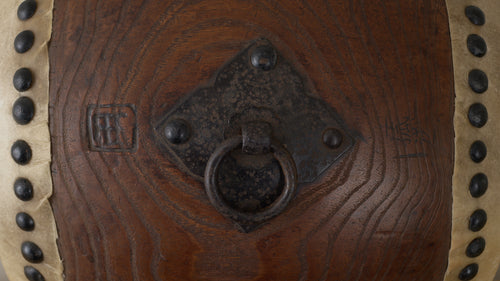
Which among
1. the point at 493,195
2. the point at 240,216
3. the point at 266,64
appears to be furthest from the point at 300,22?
the point at 493,195

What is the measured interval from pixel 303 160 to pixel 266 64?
0.56 feet

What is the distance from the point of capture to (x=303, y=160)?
2.67 ft

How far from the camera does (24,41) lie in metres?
0.91

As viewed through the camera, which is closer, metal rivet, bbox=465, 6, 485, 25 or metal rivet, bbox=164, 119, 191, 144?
metal rivet, bbox=164, 119, 191, 144

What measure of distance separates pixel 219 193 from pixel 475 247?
53 centimetres

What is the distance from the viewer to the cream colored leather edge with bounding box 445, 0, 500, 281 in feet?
2.93

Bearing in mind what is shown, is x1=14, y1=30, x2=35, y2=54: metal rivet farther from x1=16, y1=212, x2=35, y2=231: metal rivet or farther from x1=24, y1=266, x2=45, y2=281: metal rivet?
x1=24, y1=266, x2=45, y2=281: metal rivet

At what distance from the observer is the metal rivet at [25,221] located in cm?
92

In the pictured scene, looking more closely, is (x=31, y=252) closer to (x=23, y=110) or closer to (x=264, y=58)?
(x=23, y=110)

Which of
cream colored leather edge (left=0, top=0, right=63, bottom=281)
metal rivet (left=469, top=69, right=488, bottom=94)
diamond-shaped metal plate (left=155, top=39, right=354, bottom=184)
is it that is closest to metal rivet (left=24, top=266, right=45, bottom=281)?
cream colored leather edge (left=0, top=0, right=63, bottom=281)

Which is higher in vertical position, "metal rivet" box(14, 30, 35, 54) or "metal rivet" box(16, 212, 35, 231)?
"metal rivet" box(14, 30, 35, 54)

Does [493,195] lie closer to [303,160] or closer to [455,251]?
[455,251]

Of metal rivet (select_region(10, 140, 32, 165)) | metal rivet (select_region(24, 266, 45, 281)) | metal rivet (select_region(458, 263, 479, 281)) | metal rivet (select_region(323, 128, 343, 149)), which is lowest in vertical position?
metal rivet (select_region(458, 263, 479, 281))

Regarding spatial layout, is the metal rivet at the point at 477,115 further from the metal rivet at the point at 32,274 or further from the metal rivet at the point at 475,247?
the metal rivet at the point at 32,274
